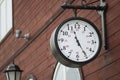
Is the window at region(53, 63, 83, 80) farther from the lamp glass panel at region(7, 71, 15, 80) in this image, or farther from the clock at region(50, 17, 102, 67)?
the clock at region(50, 17, 102, 67)

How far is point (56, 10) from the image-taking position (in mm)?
9812

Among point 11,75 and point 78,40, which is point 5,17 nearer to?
point 11,75

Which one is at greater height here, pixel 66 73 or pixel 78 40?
pixel 78 40

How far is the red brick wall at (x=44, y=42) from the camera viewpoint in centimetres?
748

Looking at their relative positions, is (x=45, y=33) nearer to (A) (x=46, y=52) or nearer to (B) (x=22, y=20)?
(A) (x=46, y=52)

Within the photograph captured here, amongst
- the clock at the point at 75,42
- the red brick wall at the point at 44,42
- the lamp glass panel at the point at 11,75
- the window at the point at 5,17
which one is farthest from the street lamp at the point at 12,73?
the window at the point at 5,17

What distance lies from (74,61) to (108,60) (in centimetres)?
87

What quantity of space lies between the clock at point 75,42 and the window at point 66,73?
1533 mm

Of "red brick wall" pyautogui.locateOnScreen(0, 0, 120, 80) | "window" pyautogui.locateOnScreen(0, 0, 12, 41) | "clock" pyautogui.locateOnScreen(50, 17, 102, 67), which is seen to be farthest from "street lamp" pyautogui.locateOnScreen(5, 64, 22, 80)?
"window" pyautogui.locateOnScreen(0, 0, 12, 41)

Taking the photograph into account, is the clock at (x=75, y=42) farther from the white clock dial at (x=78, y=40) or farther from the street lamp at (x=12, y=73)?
the street lamp at (x=12, y=73)

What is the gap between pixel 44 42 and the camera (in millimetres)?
10398

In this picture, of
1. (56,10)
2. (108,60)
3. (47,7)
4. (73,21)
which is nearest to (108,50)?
(108,60)

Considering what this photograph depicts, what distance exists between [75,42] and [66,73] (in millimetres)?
2227

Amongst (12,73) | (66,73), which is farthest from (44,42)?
(66,73)
